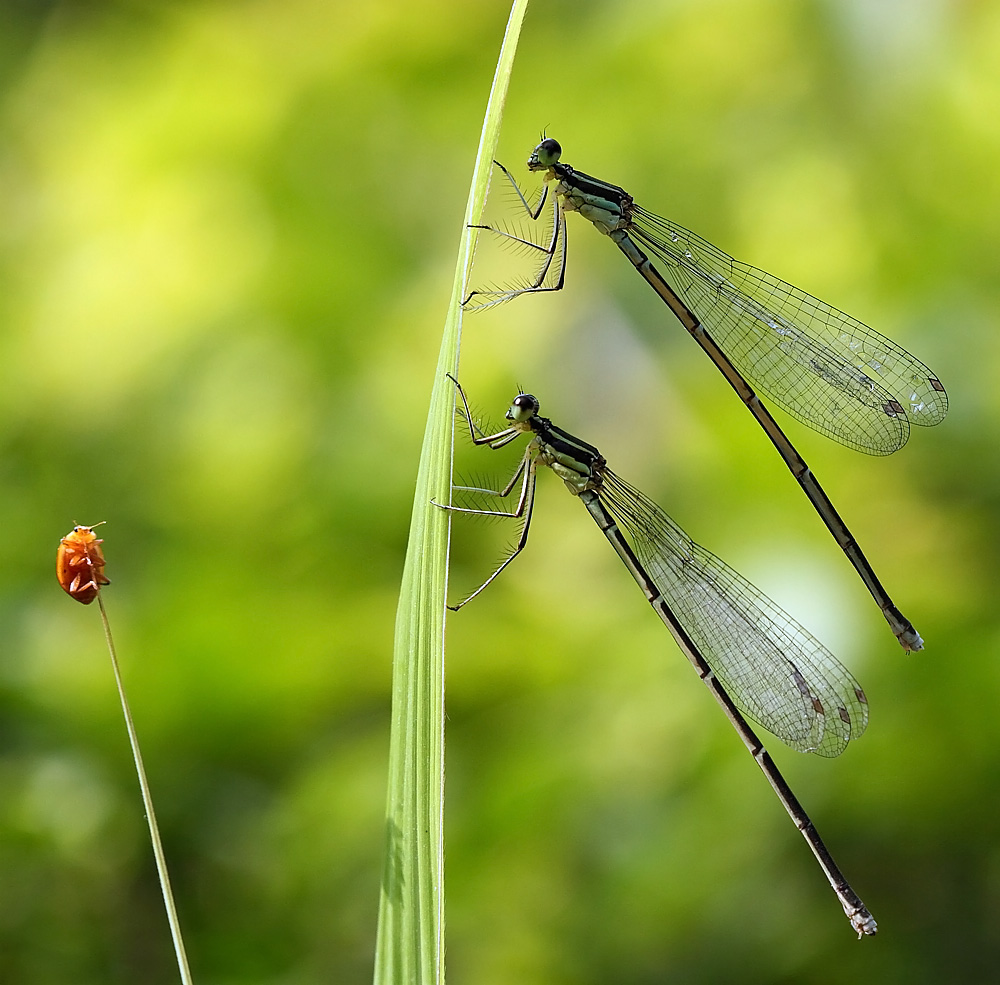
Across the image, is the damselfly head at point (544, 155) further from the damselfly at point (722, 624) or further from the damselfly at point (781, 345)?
the damselfly at point (722, 624)

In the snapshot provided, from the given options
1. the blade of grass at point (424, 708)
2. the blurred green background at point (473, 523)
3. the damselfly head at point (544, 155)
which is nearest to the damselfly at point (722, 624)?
the blurred green background at point (473, 523)

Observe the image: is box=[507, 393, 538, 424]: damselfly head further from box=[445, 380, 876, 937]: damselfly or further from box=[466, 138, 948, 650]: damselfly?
box=[466, 138, 948, 650]: damselfly

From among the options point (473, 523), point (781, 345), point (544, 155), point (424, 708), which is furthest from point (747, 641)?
point (424, 708)

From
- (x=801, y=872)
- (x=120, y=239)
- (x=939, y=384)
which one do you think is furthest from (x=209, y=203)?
(x=801, y=872)

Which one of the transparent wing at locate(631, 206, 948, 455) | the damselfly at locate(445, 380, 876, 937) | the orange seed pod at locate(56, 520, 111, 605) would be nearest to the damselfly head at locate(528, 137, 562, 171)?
the transparent wing at locate(631, 206, 948, 455)

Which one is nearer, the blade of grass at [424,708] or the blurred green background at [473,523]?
the blade of grass at [424,708]

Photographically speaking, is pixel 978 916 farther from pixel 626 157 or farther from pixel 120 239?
pixel 120 239
